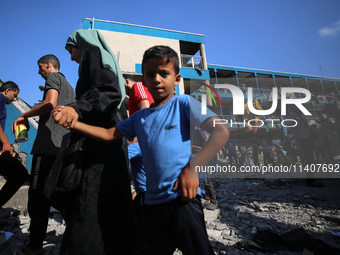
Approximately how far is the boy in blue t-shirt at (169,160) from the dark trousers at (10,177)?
7.22 feet

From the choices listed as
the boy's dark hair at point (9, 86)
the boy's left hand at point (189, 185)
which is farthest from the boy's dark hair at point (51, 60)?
the boy's left hand at point (189, 185)

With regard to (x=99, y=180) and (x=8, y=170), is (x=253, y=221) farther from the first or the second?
(x=8, y=170)

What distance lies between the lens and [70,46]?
1.69 metres

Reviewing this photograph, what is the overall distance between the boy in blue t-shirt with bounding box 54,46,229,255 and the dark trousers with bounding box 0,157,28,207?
220 cm

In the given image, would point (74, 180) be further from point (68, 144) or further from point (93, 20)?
point (93, 20)

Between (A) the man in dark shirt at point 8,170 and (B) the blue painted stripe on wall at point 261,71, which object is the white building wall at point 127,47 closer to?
(B) the blue painted stripe on wall at point 261,71

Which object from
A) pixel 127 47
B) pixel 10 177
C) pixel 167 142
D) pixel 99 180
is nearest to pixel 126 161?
pixel 99 180

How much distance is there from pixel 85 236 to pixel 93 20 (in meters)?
18.3

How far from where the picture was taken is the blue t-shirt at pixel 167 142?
104cm

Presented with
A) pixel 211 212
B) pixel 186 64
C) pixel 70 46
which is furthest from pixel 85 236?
pixel 186 64

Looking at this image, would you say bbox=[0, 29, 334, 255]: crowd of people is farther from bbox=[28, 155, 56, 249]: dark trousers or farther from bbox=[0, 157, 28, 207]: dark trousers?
bbox=[0, 157, 28, 207]: dark trousers

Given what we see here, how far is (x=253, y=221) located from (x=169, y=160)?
2.58m

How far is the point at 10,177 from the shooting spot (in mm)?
2568

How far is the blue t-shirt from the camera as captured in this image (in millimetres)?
1045
